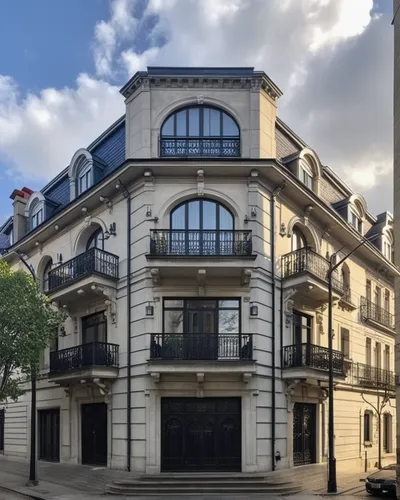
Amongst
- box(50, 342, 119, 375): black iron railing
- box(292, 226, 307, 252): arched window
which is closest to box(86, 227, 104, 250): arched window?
box(50, 342, 119, 375): black iron railing

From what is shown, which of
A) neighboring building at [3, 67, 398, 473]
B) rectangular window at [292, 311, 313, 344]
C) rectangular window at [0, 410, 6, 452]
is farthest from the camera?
rectangular window at [0, 410, 6, 452]

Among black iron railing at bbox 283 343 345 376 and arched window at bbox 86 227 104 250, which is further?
arched window at bbox 86 227 104 250

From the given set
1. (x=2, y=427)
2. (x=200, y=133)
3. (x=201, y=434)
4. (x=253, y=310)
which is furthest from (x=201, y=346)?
(x=2, y=427)

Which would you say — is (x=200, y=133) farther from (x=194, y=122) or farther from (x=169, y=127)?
(x=169, y=127)

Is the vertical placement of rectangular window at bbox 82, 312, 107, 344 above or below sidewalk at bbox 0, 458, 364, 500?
above

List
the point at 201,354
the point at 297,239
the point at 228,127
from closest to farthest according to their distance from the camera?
the point at 201,354
the point at 228,127
the point at 297,239

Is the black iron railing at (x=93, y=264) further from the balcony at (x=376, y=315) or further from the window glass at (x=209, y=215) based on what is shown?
the balcony at (x=376, y=315)

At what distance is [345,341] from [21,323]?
15.8 m

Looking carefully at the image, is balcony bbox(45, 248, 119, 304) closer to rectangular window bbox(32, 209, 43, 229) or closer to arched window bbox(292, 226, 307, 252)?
rectangular window bbox(32, 209, 43, 229)

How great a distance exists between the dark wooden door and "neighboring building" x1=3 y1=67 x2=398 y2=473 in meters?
0.94

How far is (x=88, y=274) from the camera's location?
859 inches

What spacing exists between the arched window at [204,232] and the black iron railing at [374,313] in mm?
12186

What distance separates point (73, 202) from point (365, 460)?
58.5ft

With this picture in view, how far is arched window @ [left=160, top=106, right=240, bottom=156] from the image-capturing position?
2150 centimetres
